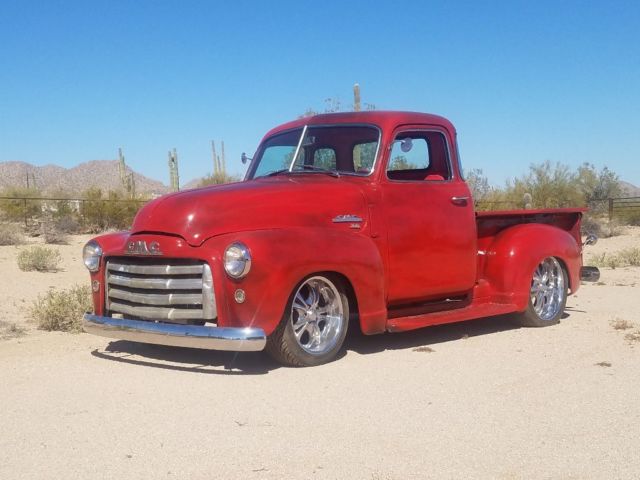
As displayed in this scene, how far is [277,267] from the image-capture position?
18.2 ft

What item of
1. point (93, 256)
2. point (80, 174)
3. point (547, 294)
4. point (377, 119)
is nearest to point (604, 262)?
point (547, 294)

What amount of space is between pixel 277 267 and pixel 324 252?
460 mm

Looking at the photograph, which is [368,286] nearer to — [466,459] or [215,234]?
[215,234]

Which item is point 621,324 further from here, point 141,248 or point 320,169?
point 141,248

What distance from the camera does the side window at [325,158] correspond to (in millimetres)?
7145

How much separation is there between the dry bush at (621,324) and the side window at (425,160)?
91.7 inches

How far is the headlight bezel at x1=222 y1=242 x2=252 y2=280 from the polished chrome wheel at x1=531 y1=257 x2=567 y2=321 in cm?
390

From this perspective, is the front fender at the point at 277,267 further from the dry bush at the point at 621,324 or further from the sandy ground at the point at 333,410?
the dry bush at the point at 621,324

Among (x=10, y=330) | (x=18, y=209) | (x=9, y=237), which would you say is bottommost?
(x=10, y=330)

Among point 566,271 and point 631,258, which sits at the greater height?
point 566,271

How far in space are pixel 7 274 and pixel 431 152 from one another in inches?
345

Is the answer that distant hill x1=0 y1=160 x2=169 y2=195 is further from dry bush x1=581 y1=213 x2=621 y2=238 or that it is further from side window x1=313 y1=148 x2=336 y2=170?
side window x1=313 y1=148 x2=336 y2=170

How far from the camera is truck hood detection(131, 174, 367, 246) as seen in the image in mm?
5766

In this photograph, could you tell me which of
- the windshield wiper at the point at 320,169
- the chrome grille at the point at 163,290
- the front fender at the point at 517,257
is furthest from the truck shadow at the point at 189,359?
the front fender at the point at 517,257
